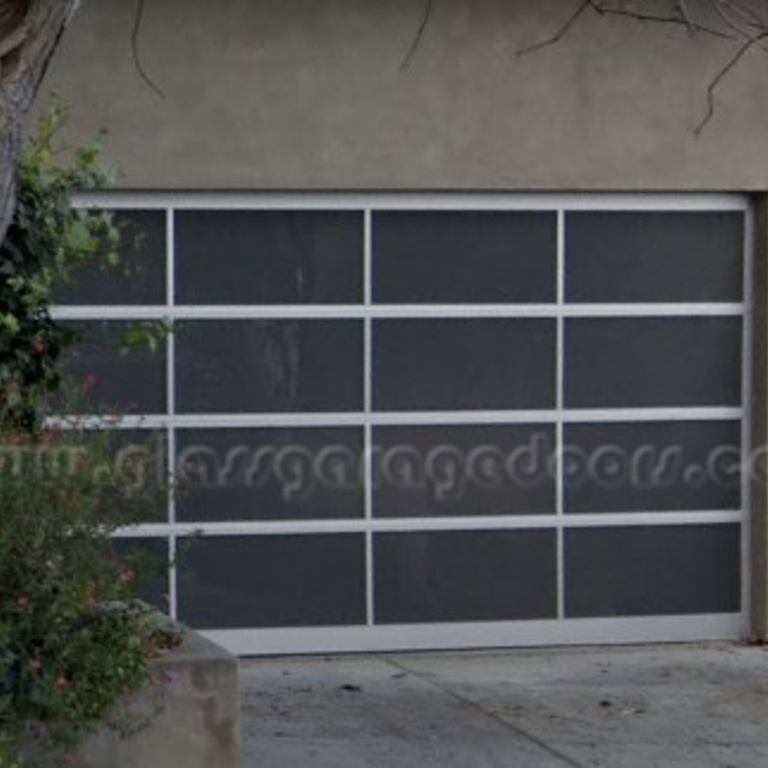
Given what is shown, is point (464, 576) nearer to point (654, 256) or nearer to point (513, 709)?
point (513, 709)

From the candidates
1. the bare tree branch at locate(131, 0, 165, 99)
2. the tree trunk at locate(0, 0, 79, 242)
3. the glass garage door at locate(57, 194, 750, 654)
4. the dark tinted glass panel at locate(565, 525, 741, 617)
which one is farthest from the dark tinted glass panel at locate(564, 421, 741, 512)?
the tree trunk at locate(0, 0, 79, 242)

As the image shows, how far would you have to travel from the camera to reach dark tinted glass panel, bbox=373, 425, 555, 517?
1231cm

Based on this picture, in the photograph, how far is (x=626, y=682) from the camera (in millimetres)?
11633

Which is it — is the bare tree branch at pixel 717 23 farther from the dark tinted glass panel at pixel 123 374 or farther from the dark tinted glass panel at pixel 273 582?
the dark tinted glass panel at pixel 273 582

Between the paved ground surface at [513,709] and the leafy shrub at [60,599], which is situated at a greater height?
the leafy shrub at [60,599]

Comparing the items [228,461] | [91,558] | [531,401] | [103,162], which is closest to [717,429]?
[531,401]

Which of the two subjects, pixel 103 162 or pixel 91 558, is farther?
pixel 103 162

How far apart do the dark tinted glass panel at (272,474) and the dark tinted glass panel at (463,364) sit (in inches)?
15.9

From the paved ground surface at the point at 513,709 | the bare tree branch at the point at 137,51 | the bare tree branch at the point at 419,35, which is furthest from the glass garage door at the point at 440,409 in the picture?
the bare tree branch at the point at 419,35

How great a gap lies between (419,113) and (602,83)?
3.57ft

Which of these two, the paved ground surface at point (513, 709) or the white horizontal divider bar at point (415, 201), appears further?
the white horizontal divider bar at point (415, 201)

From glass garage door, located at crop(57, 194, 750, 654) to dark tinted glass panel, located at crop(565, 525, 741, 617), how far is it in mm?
15

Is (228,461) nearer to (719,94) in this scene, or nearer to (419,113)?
(419,113)

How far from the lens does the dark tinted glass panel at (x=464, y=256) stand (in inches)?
484
